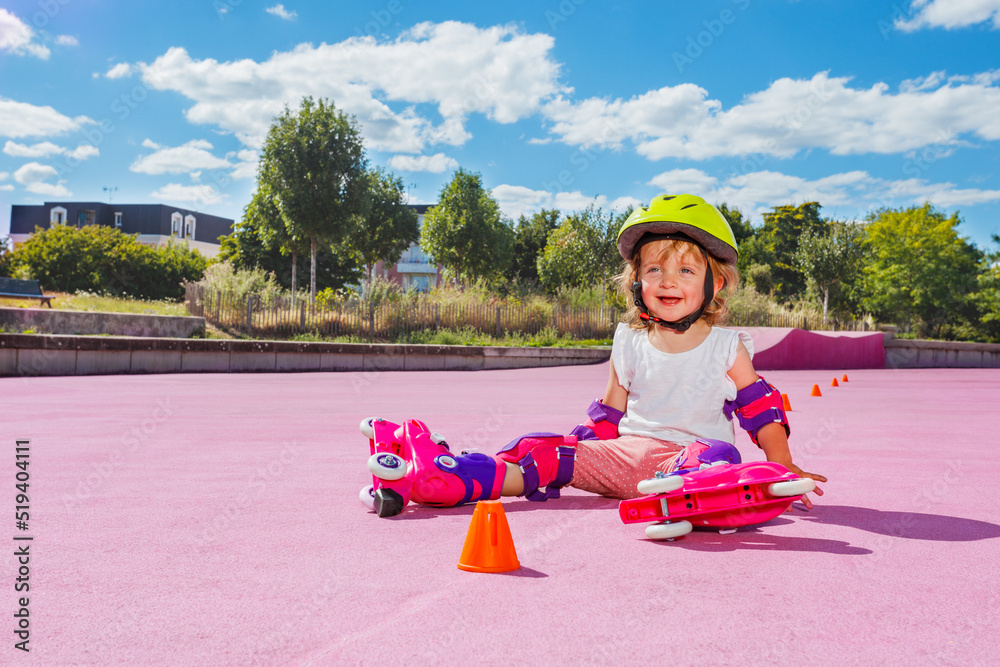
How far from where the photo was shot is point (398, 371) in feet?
47.9

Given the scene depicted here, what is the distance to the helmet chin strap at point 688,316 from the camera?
10.0 feet

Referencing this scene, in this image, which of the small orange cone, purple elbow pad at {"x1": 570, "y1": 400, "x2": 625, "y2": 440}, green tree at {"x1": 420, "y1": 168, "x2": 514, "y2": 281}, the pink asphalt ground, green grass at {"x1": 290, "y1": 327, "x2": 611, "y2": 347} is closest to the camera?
the pink asphalt ground

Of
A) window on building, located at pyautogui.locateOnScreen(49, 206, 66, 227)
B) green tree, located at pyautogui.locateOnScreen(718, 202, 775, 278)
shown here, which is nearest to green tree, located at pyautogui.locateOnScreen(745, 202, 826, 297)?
green tree, located at pyautogui.locateOnScreen(718, 202, 775, 278)

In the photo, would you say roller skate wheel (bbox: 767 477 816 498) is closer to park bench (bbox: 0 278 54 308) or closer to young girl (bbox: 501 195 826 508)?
young girl (bbox: 501 195 826 508)

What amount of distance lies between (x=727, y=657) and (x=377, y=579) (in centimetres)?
101

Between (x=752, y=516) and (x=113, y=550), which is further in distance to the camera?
(x=752, y=516)

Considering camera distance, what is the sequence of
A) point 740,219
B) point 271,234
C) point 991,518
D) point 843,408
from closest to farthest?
point 991,518
point 843,408
point 271,234
point 740,219

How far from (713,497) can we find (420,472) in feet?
3.81

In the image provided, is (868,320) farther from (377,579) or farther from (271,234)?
(377,579)

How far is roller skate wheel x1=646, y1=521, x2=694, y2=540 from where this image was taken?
96.9 inches

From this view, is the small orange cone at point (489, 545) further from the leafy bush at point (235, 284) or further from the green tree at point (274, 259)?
the green tree at point (274, 259)

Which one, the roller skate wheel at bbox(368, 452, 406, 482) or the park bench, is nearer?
the roller skate wheel at bbox(368, 452, 406, 482)

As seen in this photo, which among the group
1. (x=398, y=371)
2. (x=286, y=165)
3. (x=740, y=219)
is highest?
(x=740, y=219)

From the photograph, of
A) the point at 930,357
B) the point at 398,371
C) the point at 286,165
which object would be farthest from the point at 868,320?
the point at 286,165
